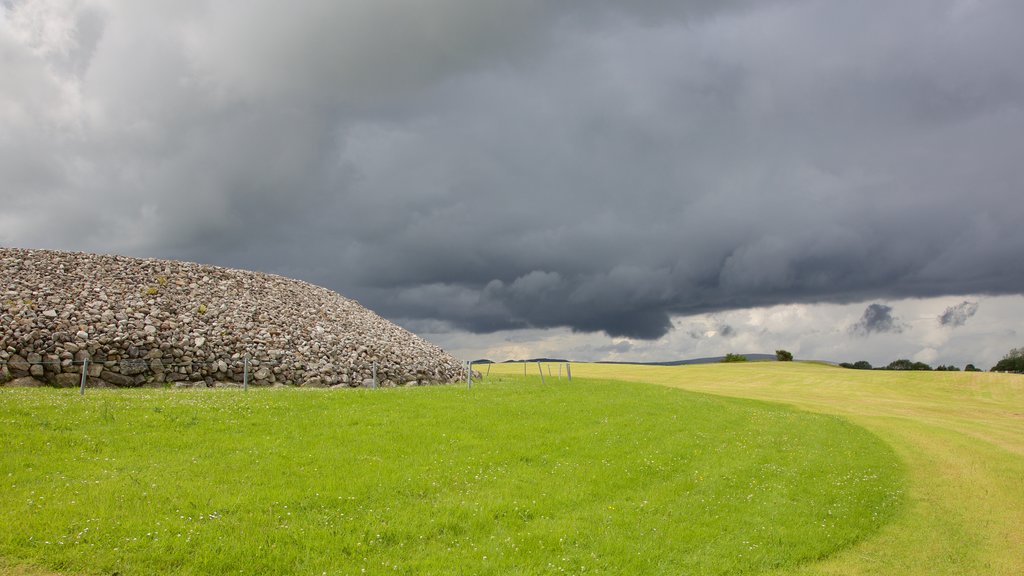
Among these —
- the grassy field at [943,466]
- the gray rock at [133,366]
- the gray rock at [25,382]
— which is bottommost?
the grassy field at [943,466]

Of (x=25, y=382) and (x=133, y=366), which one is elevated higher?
(x=133, y=366)

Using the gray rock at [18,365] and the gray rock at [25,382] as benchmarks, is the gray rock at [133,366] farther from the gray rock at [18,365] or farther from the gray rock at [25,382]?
the gray rock at [18,365]

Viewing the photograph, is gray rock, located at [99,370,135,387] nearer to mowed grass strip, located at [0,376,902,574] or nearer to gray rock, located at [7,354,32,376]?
gray rock, located at [7,354,32,376]

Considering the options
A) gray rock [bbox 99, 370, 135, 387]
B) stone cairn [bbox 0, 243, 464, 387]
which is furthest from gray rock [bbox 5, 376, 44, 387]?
gray rock [bbox 99, 370, 135, 387]

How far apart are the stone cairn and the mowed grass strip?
11543 millimetres

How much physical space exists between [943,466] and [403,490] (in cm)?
2326

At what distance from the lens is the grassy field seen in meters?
14.8

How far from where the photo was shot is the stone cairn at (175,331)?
3416cm

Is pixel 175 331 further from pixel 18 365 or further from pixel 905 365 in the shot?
pixel 905 365

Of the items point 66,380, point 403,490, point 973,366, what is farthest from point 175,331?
point 973,366

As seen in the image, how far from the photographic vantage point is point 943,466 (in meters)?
25.2

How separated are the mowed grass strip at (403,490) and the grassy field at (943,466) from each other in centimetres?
95

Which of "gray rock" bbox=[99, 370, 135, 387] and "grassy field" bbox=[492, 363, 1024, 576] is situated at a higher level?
"gray rock" bbox=[99, 370, 135, 387]

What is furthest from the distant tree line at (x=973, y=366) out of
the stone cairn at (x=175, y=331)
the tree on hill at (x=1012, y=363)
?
the stone cairn at (x=175, y=331)
